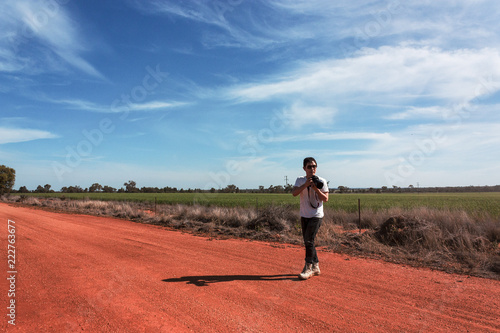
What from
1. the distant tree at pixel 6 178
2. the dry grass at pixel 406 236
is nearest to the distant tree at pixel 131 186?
the distant tree at pixel 6 178

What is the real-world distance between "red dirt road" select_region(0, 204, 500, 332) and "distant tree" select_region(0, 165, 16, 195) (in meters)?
57.6

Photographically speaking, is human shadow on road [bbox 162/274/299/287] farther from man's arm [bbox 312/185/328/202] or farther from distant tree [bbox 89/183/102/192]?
distant tree [bbox 89/183/102/192]

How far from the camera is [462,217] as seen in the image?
1128 cm

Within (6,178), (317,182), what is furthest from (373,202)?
(6,178)

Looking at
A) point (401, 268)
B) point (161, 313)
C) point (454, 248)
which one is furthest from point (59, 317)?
point (454, 248)

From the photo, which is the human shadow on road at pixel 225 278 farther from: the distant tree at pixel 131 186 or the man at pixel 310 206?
the distant tree at pixel 131 186

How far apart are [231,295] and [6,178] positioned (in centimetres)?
6334

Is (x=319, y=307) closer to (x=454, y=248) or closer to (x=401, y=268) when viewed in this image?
(x=401, y=268)

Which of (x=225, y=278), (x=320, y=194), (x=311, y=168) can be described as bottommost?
(x=225, y=278)

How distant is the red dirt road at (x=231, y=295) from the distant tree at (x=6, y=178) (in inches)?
2267

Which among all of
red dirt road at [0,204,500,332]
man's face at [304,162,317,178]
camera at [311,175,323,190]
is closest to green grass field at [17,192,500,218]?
red dirt road at [0,204,500,332]

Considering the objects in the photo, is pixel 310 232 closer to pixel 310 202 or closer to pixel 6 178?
pixel 310 202

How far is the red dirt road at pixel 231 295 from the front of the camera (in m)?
3.61

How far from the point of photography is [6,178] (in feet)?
169
